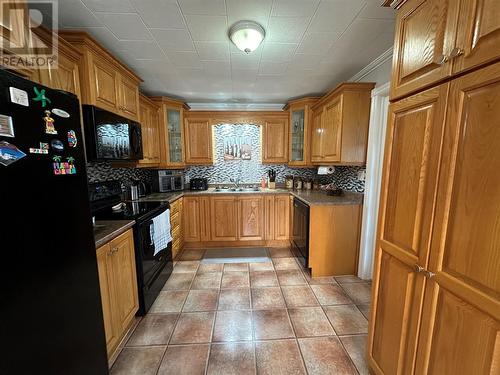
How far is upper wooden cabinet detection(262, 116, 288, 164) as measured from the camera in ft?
12.0

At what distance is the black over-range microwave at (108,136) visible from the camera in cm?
168

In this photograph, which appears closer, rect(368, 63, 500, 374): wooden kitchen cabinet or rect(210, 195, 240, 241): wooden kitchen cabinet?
rect(368, 63, 500, 374): wooden kitchen cabinet

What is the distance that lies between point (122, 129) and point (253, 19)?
153 cm

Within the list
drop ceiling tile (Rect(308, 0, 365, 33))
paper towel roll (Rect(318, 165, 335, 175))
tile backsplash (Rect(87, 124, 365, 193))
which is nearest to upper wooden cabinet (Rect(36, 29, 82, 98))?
drop ceiling tile (Rect(308, 0, 365, 33))

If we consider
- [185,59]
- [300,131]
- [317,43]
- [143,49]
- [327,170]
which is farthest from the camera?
[300,131]

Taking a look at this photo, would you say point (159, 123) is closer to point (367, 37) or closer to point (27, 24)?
point (27, 24)

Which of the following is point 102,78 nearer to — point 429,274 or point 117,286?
point 117,286

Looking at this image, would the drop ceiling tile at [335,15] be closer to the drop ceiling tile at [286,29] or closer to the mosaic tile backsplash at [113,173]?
the drop ceiling tile at [286,29]

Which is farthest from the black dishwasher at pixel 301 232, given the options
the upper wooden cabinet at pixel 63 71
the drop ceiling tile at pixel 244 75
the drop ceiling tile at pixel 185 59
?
the upper wooden cabinet at pixel 63 71

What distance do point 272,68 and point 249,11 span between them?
939mm

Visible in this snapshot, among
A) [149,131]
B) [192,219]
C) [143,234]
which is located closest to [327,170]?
[192,219]

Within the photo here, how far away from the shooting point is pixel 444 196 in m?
0.86

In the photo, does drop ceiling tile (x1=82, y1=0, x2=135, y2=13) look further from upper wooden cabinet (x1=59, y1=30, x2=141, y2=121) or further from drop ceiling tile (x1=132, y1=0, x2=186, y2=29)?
upper wooden cabinet (x1=59, y1=30, x2=141, y2=121)

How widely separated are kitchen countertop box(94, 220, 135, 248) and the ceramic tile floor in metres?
0.91
